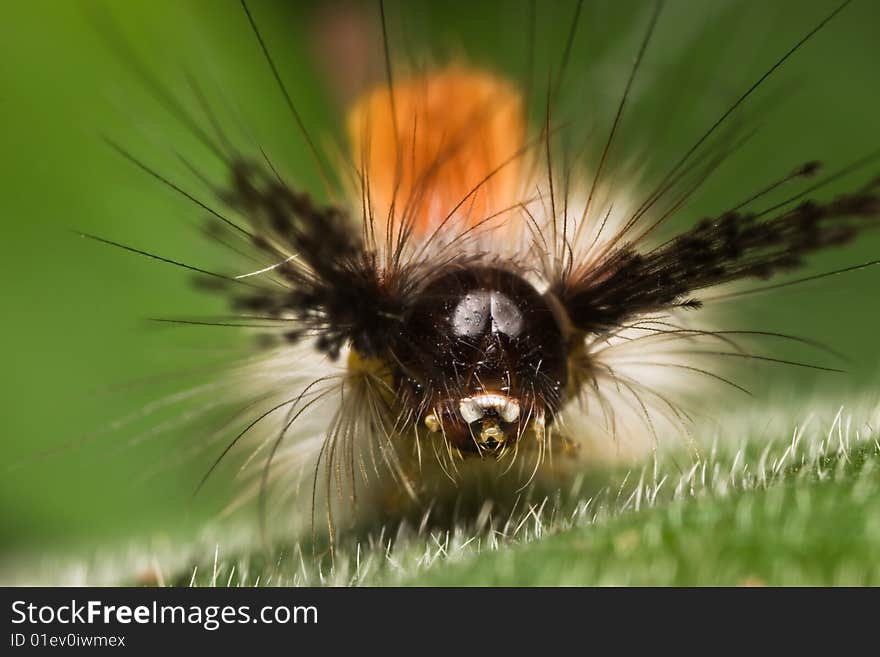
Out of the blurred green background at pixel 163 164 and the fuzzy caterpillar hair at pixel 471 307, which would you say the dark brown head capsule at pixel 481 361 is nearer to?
the fuzzy caterpillar hair at pixel 471 307

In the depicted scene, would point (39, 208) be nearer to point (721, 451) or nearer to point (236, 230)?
point (236, 230)

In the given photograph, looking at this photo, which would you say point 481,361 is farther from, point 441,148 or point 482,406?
point 441,148

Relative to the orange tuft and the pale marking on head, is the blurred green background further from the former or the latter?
the pale marking on head

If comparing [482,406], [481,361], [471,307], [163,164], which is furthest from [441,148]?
[163,164]

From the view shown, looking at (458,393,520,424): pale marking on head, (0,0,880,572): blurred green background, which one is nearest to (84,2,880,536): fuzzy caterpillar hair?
(458,393,520,424): pale marking on head

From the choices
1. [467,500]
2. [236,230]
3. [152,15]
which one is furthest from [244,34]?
[467,500]

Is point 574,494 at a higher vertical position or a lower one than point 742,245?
lower
